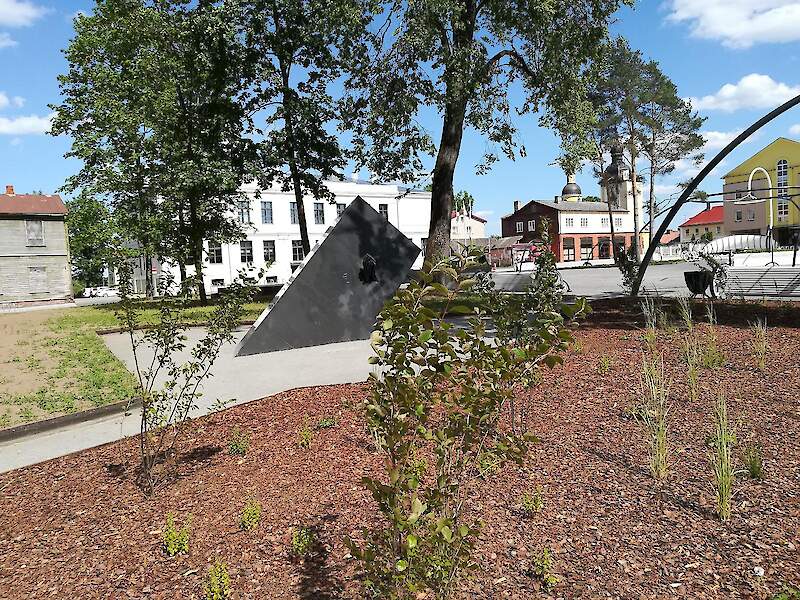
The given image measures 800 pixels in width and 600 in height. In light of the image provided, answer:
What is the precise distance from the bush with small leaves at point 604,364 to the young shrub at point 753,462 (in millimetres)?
2471

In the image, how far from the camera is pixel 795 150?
53.8m

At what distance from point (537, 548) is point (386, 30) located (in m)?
15.4

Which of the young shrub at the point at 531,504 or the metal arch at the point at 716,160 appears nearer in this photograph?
the young shrub at the point at 531,504

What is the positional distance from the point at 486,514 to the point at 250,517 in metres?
1.38

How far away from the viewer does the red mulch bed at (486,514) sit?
106 inches

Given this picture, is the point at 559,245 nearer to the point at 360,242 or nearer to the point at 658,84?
the point at 658,84

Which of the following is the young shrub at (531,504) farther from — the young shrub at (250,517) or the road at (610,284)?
the road at (610,284)

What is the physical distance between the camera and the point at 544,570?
2.64 meters

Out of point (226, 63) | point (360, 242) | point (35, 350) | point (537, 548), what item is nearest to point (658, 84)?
point (226, 63)

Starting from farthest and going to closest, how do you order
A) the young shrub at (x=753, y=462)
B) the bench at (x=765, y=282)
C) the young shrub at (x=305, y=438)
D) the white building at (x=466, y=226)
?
the white building at (x=466, y=226) → the bench at (x=765, y=282) → the young shrub at (x=305, y=438) → the young shrub at (x=753, y=462)

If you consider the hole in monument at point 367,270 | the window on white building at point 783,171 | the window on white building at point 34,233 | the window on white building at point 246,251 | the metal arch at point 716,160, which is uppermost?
the window on white building at point 783,171

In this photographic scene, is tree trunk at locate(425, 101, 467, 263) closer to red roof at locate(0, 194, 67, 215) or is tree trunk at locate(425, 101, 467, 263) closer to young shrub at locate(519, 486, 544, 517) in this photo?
young shrub at locate(519, 486, 544, 517)

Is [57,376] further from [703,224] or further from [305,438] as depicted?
[703,224]

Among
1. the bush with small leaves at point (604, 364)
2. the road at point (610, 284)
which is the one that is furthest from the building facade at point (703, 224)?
the bush with small leaves at point (604, 364)
